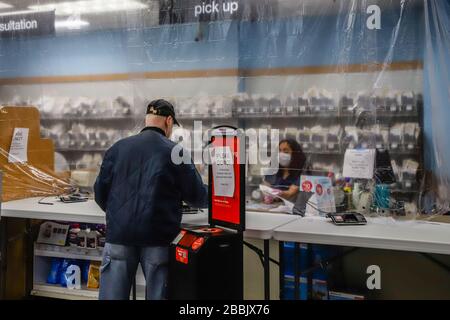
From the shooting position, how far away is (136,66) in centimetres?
413

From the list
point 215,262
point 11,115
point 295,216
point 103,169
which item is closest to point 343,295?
point 295,216

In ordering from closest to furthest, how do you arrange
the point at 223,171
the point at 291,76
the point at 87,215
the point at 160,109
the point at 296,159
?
the point at 223,171
the point at 160,109
the point at 87,215
the point at 291,76
the point at 296,159

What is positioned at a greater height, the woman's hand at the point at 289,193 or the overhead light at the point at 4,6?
the overhead light at the point at 4,6

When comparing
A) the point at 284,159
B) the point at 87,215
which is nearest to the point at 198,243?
the point at 87,215

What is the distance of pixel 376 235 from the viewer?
2.50m

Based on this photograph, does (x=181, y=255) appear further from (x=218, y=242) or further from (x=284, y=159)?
(x=284, y=159)

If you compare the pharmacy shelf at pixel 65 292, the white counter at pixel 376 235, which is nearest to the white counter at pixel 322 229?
the white counter at pixel 376 235

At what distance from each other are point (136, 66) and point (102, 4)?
0.68 meters

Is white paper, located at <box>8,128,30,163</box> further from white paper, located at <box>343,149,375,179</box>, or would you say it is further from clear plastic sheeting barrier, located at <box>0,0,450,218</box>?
white paper, located at <box>343,149,375,179</box>

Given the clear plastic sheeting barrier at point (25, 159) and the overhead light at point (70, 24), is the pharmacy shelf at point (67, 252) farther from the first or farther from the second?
the overhead light at point (70, 24)

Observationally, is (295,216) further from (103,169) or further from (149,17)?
(149,17)

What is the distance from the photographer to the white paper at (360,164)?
314 centimetres

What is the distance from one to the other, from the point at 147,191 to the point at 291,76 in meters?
1.81
